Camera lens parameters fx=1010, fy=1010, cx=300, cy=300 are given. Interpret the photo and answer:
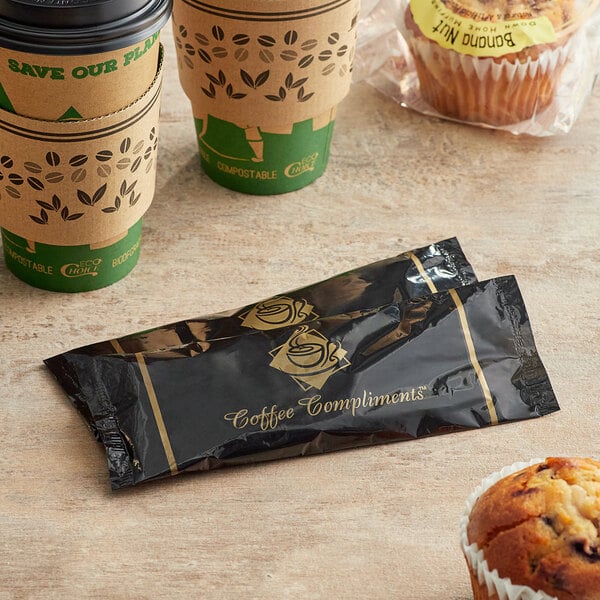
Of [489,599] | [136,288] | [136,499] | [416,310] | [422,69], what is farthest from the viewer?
[422,69]

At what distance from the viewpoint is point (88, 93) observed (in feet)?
3.11

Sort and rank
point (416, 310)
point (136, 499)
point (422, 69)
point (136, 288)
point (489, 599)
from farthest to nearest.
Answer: point (422, 69)
point (136, 288)
point (416, 310)
point (136, 499)
point (489, 599)

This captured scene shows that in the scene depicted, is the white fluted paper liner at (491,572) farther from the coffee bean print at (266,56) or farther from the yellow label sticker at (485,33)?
the yellow label sticker at (485,33)

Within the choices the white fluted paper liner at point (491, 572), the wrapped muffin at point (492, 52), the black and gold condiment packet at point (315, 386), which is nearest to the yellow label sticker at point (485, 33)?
the wrapped muffin at point (492, 52)

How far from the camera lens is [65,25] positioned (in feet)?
2.95

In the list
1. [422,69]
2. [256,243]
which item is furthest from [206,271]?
[422,69]

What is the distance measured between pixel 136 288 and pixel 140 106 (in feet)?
0.76

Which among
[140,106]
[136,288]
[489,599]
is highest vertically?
[140,106]

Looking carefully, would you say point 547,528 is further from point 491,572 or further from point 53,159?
point 53,159

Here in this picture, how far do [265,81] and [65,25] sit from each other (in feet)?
0.98

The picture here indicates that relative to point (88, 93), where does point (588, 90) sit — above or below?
below

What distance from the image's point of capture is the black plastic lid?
0.89m

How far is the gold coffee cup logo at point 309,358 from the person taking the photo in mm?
983

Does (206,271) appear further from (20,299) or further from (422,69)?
(422,69)
